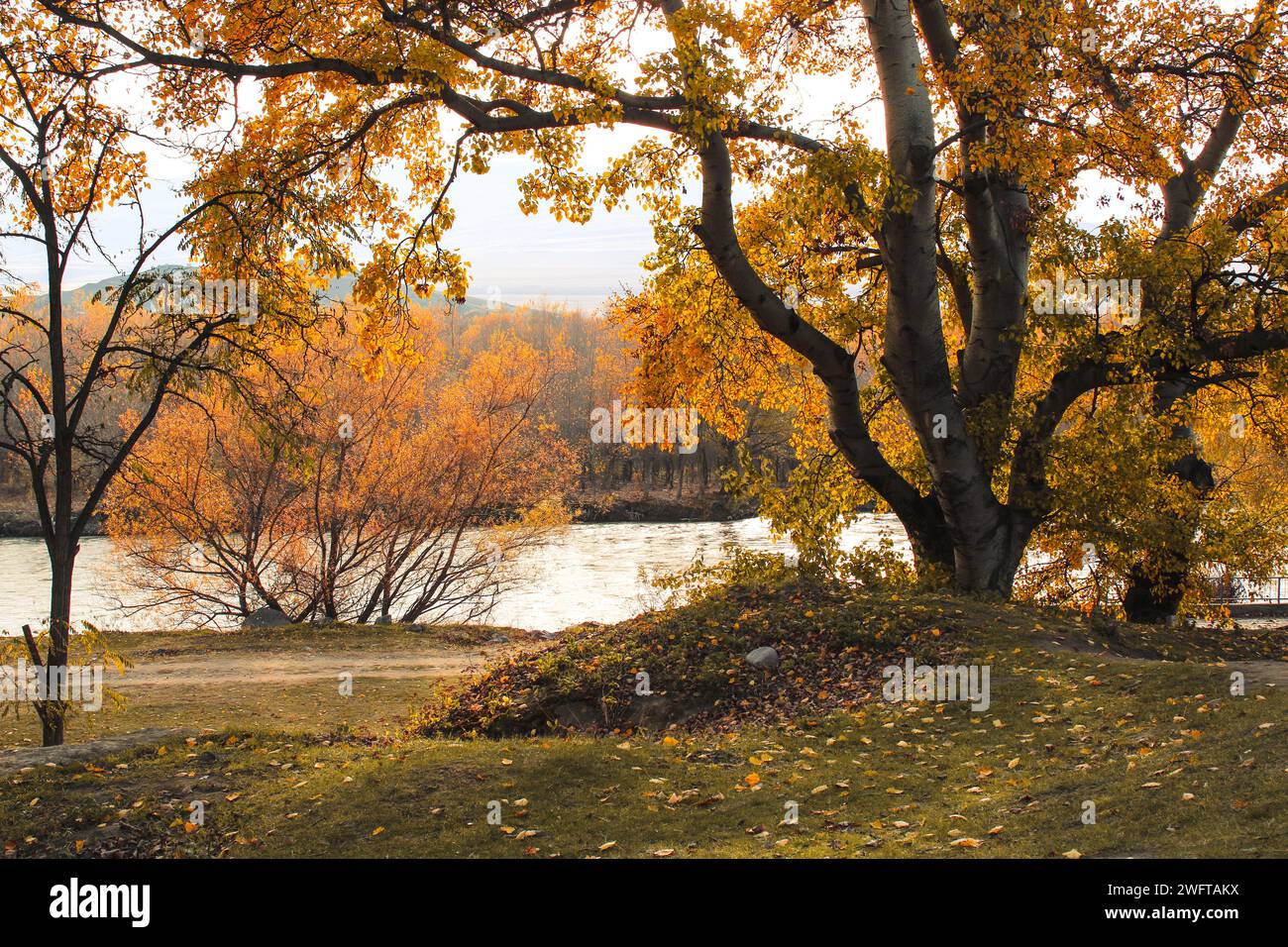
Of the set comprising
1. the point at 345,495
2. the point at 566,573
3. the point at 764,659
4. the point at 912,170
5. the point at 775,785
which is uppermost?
the point at 912,170

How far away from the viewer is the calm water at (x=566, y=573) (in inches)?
990

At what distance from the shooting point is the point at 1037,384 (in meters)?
19.2

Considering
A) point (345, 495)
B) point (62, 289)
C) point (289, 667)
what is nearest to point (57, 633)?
point (62, 289)

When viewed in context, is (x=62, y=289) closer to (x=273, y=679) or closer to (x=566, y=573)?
(x=273, y=679)

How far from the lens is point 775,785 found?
718 centimetres

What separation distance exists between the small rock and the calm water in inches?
231

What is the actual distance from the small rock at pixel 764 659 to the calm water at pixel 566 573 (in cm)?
587

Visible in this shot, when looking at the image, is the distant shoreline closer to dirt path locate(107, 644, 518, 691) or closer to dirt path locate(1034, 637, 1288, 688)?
dirt path locate(107, 644, 518, 691)

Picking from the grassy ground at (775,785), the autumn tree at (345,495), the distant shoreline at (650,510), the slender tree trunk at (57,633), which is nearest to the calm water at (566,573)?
the autumn tree at (345,495)

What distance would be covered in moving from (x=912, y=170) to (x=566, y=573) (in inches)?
910

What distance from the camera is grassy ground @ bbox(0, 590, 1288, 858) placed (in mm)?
5746

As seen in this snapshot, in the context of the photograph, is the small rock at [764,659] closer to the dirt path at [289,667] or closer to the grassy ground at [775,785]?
the grassy ground at [775,785]
